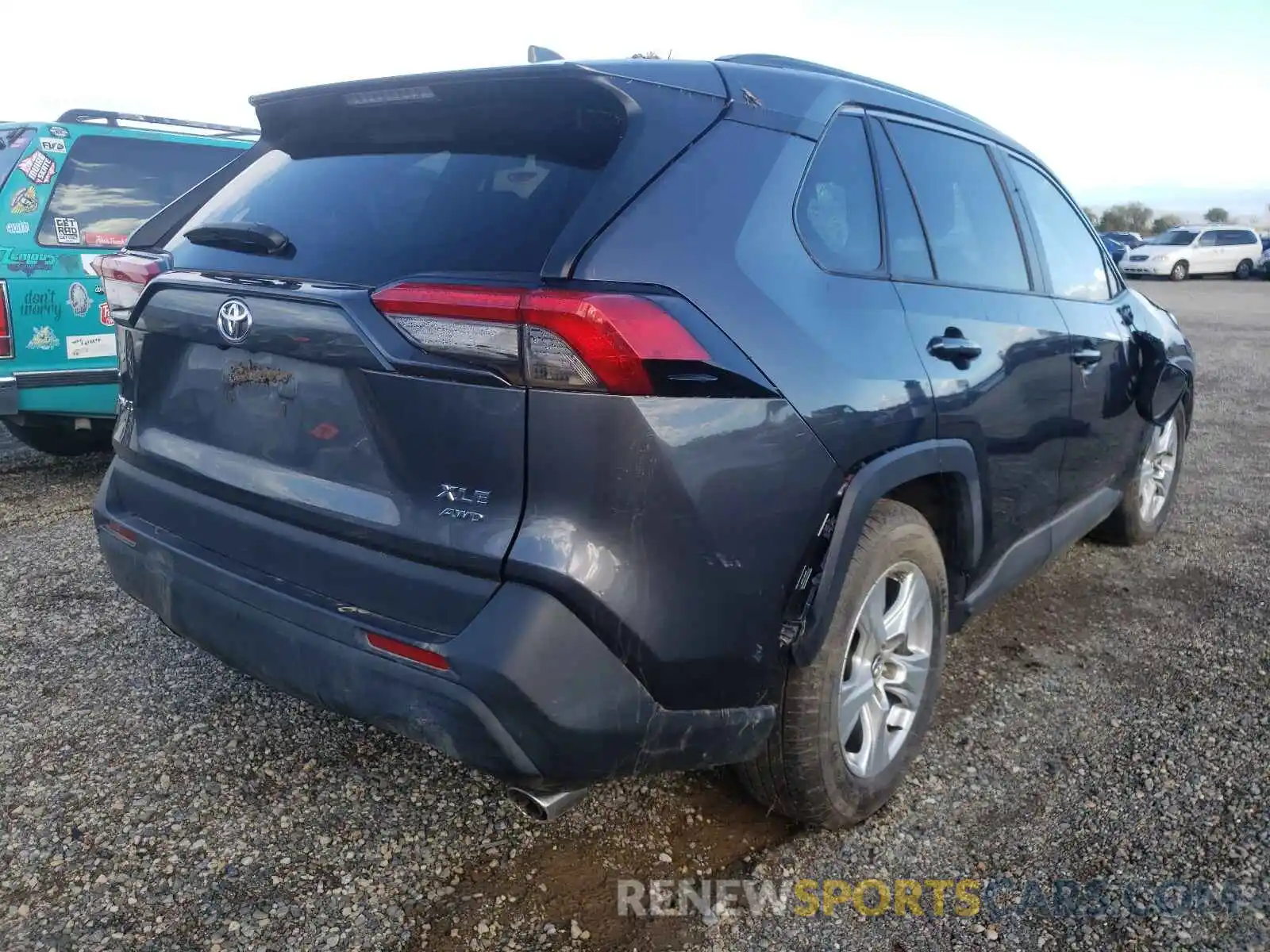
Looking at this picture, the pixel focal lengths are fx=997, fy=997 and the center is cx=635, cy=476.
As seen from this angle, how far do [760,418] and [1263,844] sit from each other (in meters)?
1.78

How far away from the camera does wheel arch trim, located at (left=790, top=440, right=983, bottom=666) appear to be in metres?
2.15

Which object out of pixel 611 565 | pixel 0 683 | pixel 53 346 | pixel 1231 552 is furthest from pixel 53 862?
pixel 1231 552

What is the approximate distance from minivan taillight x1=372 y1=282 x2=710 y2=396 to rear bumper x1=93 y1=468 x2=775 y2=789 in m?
0.41

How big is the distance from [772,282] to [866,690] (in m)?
1.10

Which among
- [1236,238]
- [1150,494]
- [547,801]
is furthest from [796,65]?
[1236,238]

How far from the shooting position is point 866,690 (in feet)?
8.35

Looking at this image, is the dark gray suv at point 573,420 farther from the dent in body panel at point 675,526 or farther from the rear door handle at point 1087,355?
the rear door handle at point 1087,355

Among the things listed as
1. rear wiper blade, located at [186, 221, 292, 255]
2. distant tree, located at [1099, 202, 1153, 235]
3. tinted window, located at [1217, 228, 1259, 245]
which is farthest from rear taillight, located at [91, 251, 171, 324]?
distant tree, located at [1099, 202, 1153, 235]

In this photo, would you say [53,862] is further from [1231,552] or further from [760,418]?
[1231,552]

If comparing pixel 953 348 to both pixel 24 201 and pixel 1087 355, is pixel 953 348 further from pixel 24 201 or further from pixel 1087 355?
pixel 24 201

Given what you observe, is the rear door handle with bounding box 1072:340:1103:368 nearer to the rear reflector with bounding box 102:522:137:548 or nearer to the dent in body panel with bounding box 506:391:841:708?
the dent in body panel with bounding box 506:391:841:708

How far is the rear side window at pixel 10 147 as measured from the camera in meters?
5.23

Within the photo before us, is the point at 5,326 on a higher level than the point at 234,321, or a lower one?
lower

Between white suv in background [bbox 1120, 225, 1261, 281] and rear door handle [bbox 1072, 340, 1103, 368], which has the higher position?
rear door handle [bbox 1072, 340, 1103, 368]
